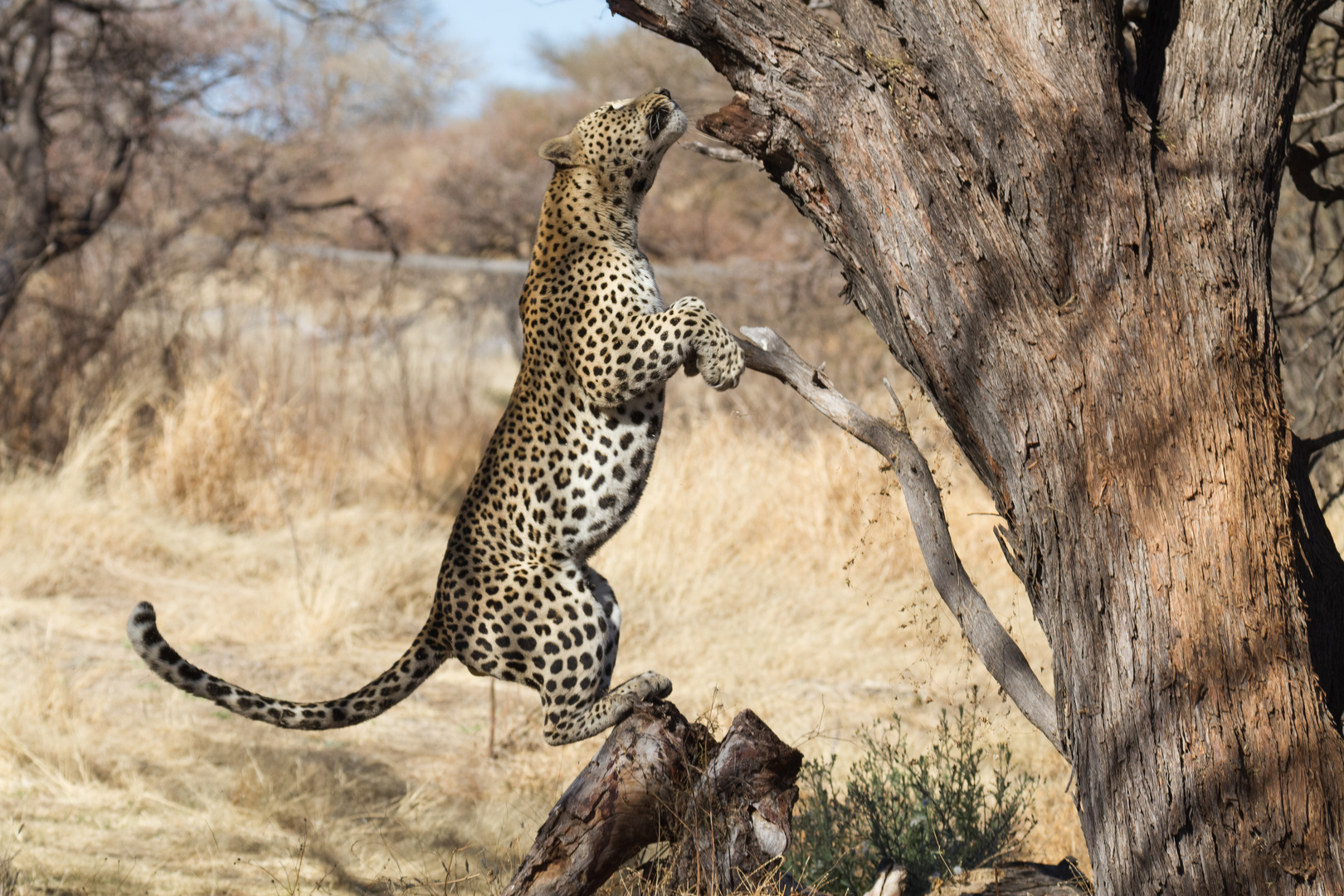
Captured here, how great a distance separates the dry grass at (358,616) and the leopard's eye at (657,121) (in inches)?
38.2

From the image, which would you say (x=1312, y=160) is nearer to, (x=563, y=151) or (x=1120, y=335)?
(x=1120, y=335)

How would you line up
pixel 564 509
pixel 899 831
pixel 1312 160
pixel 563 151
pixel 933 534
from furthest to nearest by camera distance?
pixel 899 831
pixel 563 151
pixel 1312 160
pixel 564 509
pixel 933 534

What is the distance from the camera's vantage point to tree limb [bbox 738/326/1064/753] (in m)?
3.31

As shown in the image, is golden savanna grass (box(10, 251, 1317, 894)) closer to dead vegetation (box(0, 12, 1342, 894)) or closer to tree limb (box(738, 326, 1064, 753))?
dead vegetation (box(0, 12, 1342, 894))

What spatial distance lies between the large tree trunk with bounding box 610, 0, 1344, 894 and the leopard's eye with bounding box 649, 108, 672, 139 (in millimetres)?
729

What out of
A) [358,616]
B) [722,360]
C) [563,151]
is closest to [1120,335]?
[722,360]

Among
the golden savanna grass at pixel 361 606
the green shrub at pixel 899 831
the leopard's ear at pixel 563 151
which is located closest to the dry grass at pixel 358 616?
the golden savanna grass at pixel 361 606

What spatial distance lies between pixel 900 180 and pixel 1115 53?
2.03 ft

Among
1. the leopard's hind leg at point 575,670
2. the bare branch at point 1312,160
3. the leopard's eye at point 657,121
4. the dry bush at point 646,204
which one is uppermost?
the dry bush at point 646,204

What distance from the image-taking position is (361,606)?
816 cm

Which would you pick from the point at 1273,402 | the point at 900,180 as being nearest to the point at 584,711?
the point at 900,180

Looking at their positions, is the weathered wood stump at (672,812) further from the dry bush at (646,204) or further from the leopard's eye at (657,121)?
the dry bush at (646,204)

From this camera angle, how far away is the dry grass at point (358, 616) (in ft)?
16.9

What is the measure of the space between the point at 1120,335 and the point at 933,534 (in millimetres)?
814
